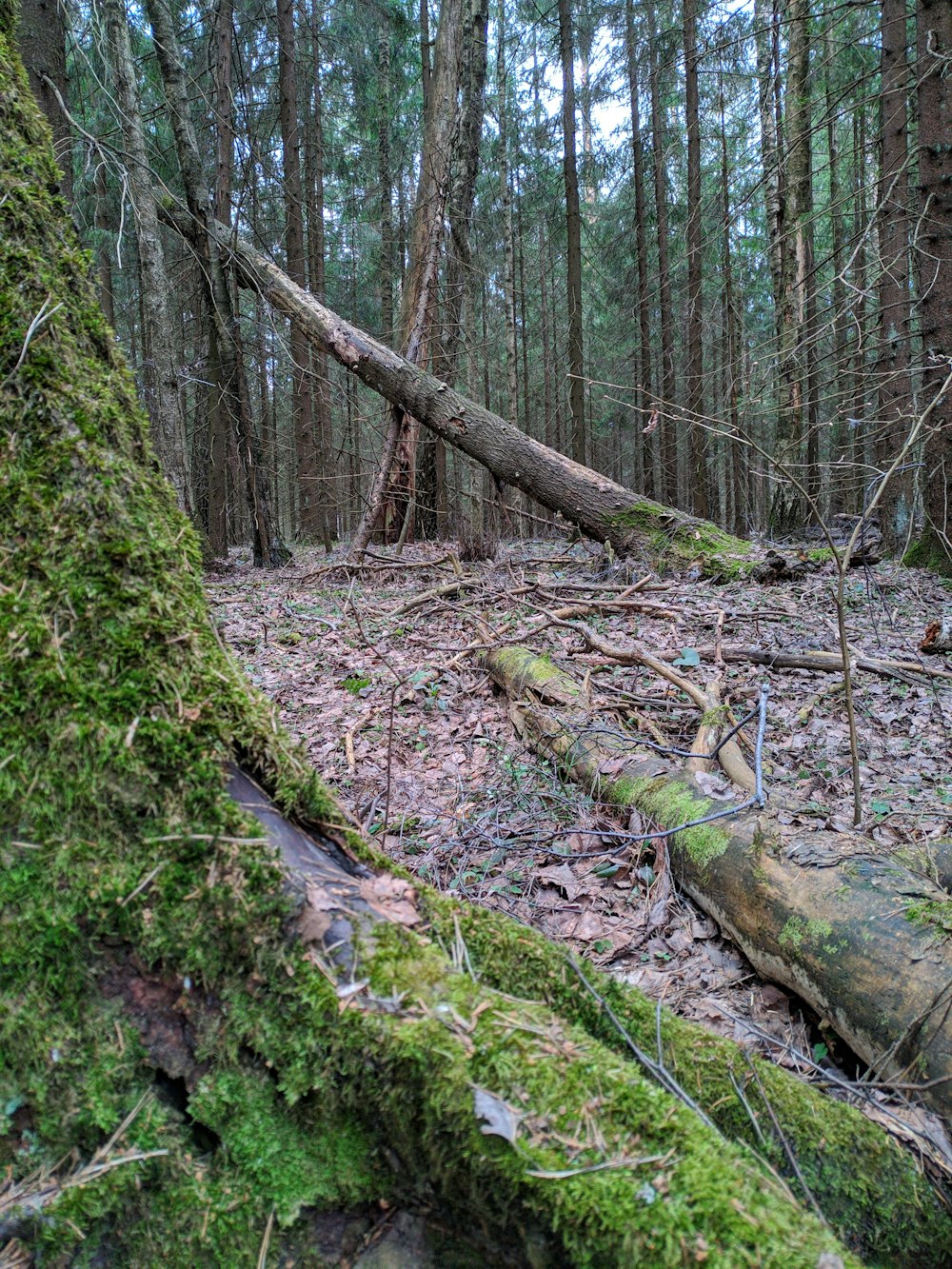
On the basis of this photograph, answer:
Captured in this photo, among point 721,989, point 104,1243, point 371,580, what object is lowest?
point 721,989

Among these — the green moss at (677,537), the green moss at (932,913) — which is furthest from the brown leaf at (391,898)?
the green moss at (677,537)

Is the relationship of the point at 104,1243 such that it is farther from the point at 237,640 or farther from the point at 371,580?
the point at 371,580

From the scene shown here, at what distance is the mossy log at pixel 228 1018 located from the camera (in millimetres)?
973

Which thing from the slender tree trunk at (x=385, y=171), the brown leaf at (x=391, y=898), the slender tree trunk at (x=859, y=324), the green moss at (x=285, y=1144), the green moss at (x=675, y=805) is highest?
the slender tree trunk at (x=385, y=171)

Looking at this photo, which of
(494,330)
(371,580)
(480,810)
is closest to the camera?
(480,810)

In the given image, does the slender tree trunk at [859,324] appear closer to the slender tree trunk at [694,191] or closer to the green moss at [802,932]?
the green moss at [802,932]

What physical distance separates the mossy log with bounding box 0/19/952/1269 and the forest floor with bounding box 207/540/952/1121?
485mm

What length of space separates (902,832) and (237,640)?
510 cm

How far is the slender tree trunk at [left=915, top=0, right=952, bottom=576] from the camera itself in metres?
6.49

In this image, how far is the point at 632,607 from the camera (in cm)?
596

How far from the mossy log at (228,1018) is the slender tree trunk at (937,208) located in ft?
23.0

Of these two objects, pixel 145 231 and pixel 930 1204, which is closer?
pixel 930 1204

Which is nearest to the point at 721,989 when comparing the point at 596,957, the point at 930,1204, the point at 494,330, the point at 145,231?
the point at 596,957

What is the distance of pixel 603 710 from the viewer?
4.07 metres
